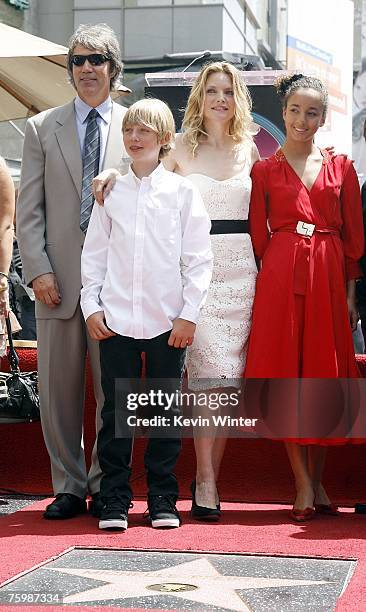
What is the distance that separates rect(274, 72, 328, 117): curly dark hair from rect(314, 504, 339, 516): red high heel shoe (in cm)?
161

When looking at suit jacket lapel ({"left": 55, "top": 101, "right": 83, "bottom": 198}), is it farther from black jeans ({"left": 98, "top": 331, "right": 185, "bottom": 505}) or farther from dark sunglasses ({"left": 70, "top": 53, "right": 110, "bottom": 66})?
black jeans ({"left": 98, "top": 331, "right": 185, "bottom": 505})

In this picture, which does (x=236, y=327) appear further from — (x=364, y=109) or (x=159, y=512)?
(x=364, y=109)

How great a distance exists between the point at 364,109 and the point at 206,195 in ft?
40.6

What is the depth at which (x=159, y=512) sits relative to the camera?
4.48m

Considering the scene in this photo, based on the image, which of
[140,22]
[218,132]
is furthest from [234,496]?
[140,22]

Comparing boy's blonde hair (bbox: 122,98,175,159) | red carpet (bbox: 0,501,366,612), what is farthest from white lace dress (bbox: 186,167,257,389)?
red carpet (bbox: 0,501,366,612)

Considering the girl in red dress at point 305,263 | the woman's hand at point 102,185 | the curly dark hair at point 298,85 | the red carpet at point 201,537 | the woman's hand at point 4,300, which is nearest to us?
the red carpet at point 201,537

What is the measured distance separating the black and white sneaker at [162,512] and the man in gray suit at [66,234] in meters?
0.31

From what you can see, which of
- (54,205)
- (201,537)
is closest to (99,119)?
(54,205)

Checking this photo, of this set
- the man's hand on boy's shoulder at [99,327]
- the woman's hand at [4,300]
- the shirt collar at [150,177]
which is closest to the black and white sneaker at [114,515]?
the man's hand on boy's shoulder at [99,327]

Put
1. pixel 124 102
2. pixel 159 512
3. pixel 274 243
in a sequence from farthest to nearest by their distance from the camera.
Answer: pixel 124 102, pixel 274 243, pixel 159 512

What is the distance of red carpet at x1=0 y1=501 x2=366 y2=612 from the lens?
157 inches

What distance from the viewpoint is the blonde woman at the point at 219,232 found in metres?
4.80

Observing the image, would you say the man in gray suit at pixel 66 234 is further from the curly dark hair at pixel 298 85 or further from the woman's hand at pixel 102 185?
the curly dark hair at pixel 298 85
